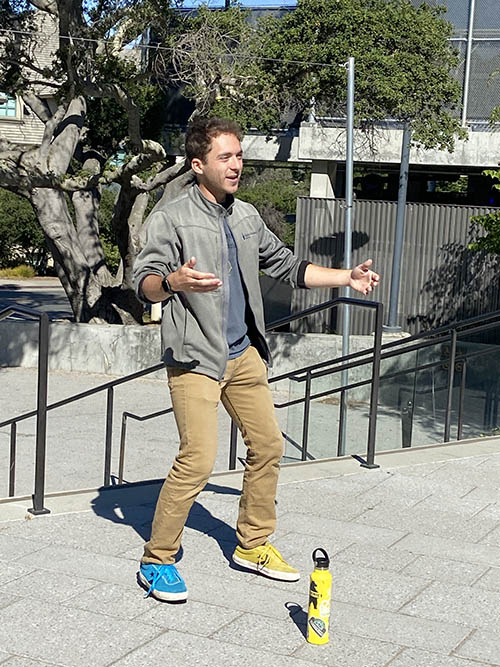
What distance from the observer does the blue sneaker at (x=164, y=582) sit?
4312mm

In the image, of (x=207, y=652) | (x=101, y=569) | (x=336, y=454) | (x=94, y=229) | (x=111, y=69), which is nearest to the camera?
(x=207, y=652)

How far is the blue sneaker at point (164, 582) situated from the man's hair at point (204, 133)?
5.78ft

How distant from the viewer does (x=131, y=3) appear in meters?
17.9

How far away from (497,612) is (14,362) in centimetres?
1466

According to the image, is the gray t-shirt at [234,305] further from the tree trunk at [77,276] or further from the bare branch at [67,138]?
the tree trunk at [77,276]

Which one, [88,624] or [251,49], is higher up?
[251,49]

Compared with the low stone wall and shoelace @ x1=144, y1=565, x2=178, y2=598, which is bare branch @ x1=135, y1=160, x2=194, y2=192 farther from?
shoelace @ x1=144, y1=565, x2=178, y2=598

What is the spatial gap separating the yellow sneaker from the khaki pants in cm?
4

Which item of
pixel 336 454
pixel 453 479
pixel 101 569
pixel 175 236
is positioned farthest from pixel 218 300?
pixel 336 454

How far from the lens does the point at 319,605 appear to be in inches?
157

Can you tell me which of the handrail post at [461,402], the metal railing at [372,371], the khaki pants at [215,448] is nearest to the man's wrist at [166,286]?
the khaki pants at [215,448]

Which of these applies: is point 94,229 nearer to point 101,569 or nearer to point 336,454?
point 336,454

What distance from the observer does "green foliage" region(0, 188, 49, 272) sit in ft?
110

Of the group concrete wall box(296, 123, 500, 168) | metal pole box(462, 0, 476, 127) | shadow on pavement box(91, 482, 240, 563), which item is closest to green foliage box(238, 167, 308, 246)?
concrete wall box(296, 123, 500, 168)
